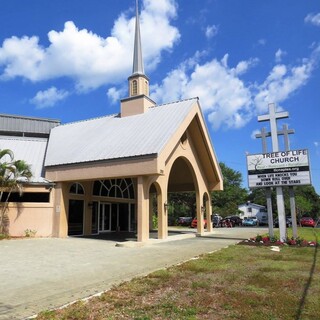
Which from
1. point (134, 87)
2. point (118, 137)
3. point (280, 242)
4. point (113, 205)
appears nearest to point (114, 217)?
point (113, 205)

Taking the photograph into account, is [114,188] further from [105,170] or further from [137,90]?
[105,170]

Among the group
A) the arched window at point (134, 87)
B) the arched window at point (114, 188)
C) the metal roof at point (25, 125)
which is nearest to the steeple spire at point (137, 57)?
the arched window at point (134, 87)

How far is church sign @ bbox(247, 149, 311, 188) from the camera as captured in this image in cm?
1645

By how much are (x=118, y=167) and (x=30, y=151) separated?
376 inches

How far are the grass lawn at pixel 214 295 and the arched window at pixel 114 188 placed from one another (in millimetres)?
15319

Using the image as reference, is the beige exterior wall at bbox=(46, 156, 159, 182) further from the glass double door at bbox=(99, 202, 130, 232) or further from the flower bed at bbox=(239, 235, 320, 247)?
the flower bed at bbox=(239, 235, 320, 247)

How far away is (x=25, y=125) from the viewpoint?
3177cm

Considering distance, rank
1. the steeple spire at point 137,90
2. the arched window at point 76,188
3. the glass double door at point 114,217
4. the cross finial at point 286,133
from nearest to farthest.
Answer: the cross finial at point 286,133 → the arched window at point 76,188 → the steeple spire at point 137,90 → the glass double door at point 114,217

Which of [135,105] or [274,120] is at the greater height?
[135,105]

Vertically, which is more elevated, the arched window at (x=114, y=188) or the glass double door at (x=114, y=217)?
the arched window at (x=114, y=188)

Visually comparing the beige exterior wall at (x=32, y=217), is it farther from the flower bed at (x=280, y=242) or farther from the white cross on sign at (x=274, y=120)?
the white cross on sign at (x=274, y=120)

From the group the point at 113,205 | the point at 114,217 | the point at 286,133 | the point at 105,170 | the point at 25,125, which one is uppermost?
the point at 25,125

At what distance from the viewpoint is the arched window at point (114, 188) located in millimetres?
24688

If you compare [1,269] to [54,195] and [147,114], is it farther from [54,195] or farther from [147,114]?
[147,114]
